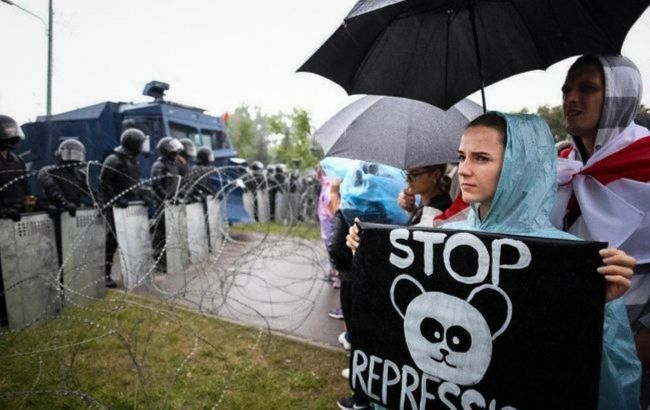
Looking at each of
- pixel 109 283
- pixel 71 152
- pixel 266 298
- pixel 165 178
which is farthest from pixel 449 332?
pixel 165 178

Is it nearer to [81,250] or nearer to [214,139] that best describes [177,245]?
[81,250]

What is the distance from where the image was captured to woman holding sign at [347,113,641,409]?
140cm

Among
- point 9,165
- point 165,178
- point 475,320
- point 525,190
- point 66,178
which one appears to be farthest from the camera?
point 165,178

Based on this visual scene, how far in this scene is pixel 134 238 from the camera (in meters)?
5.67

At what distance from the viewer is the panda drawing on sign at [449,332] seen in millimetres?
1368

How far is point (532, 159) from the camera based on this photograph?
149 cm

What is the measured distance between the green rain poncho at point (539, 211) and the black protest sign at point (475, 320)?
8.3 inches

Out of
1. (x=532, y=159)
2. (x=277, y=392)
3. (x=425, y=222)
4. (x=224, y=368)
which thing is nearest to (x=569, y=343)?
(x=532, y=159)

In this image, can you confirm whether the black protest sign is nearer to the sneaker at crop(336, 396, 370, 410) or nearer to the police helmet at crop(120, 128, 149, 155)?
the sneaker at crop(336, 396, 370, 410)

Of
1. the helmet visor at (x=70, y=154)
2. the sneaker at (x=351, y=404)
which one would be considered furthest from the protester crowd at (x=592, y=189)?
the helmet visor at (x=70, y=154)

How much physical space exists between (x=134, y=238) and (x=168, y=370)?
2.81 meters

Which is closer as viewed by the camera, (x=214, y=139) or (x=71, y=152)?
(x=71, y=152)

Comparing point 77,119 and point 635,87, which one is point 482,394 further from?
point 77,119

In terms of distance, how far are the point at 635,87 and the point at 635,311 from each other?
3.44 ft
